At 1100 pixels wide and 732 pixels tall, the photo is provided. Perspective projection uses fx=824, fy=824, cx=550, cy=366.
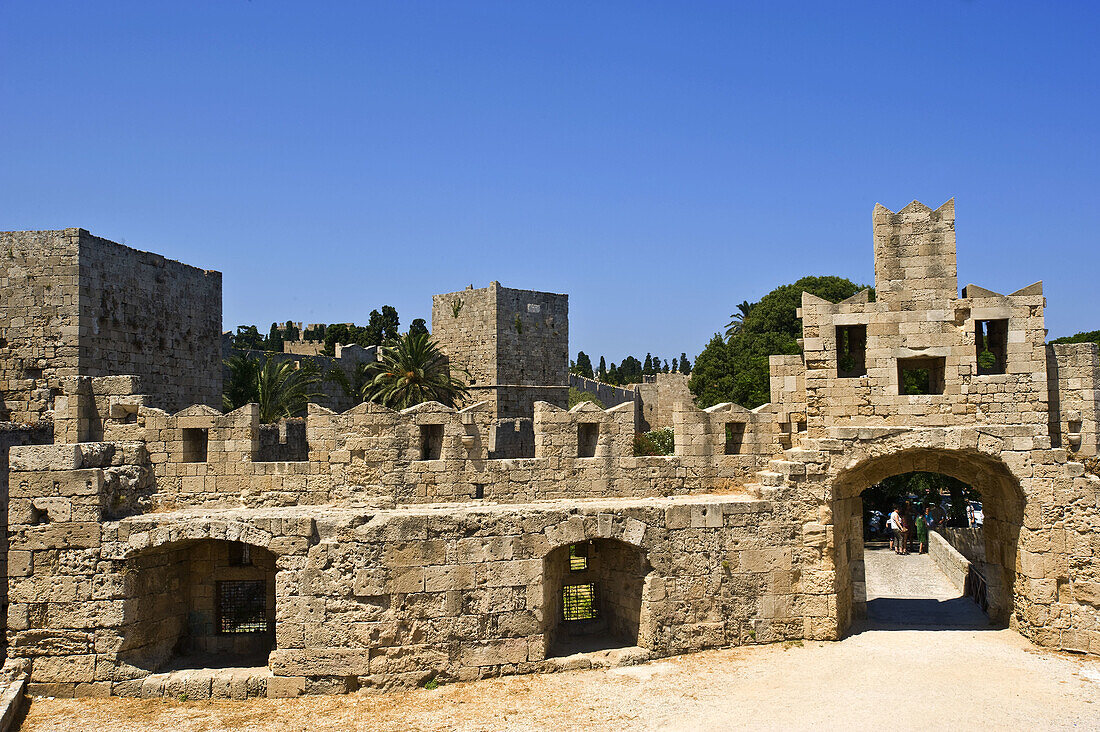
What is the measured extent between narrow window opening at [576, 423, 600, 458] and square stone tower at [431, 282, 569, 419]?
54.3 ft

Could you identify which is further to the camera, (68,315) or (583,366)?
(583,366)

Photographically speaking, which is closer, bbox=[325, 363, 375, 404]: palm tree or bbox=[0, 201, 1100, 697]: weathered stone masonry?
bbox=[0, 201, 1100, 697]: weathered stone masonry

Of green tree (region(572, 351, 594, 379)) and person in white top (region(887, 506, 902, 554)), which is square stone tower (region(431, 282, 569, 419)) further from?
green tree (region(572, 351, 594, 379))

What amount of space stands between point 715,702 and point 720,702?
62 millimetres

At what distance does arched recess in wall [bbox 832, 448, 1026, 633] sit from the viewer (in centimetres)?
1284

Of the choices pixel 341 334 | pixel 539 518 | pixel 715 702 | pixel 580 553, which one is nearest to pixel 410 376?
pixel 580 553

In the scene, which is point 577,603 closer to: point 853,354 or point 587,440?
point 587,440

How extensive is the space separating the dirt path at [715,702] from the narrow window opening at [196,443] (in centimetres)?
348

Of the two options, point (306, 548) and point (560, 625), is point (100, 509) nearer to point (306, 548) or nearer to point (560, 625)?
point (306, 548)

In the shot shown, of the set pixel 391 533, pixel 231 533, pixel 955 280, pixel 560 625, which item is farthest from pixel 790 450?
pixel 231 533

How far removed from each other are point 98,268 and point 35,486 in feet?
23.2

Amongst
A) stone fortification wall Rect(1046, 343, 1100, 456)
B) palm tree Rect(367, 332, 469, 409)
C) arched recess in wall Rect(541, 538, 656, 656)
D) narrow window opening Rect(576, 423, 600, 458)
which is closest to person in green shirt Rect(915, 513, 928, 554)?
stone fortification wall Rect(1046, 343, 1100, 456)

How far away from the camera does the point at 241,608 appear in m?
12.9

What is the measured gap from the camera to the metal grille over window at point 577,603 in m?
13.7
